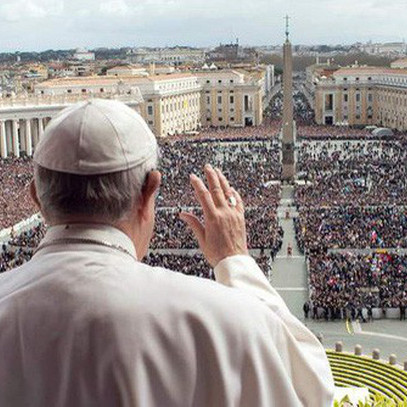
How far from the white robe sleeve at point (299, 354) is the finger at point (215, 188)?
0.35m

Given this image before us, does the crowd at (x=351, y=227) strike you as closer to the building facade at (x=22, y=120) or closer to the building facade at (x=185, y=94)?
the building facade at (x=22, y=120)

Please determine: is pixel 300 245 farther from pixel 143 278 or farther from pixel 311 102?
pixel 311 102

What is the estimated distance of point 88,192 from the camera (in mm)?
2373

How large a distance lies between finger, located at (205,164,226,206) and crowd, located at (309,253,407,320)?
22335 mm

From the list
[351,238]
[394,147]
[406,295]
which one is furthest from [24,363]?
[394,147]

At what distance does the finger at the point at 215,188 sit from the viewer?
289cm

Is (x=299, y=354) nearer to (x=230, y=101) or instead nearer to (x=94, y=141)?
(x=94, y=141)

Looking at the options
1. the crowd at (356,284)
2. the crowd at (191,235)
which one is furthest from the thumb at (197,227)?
the crowd at (191,235)

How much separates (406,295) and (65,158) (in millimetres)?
24060

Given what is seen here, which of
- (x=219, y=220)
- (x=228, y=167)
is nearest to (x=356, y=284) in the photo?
(x=219, y=220)

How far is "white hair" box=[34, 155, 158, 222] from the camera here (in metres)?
2.38

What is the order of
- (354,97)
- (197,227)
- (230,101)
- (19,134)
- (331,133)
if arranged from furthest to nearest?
(230,101) < (354,97) < (331,133) < (19,134) < (197,227)

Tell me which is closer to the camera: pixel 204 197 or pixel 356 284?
pixel 204 197

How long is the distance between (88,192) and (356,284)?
24.8m
